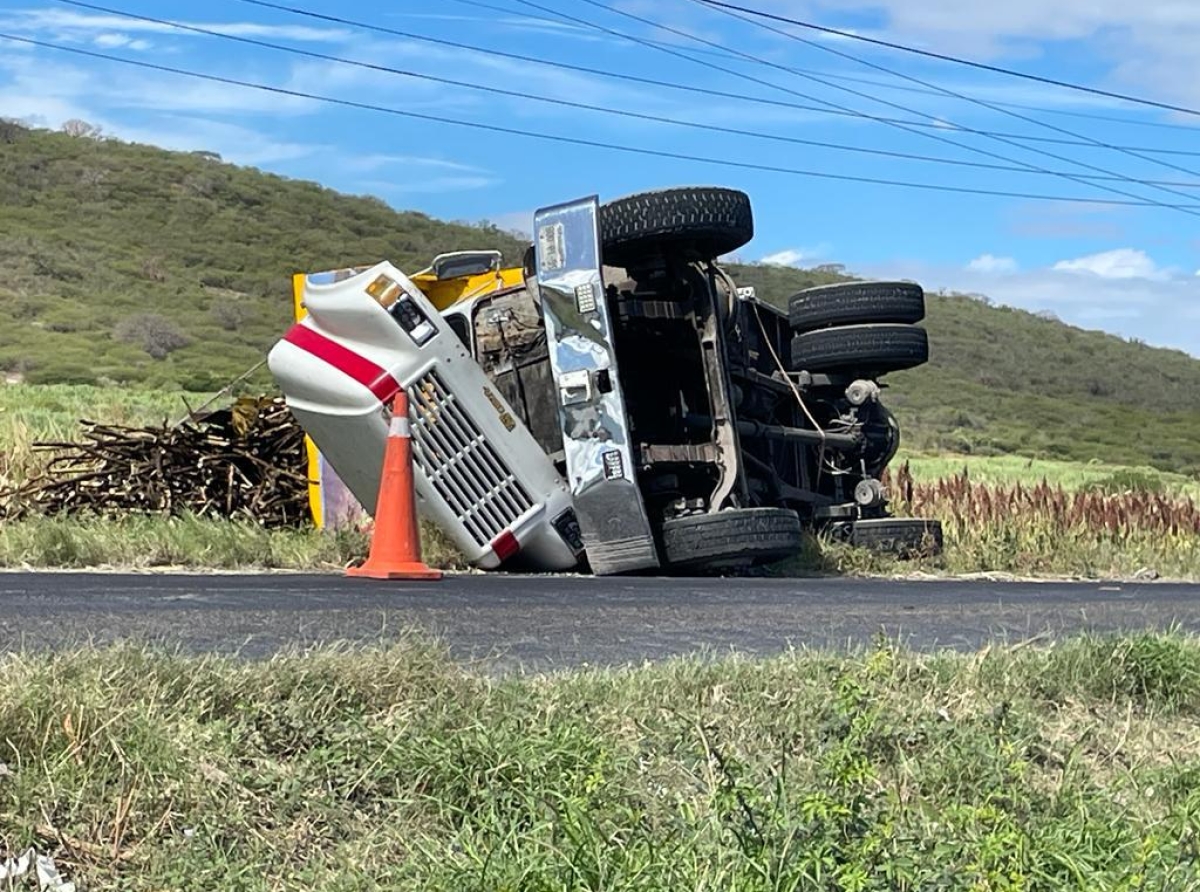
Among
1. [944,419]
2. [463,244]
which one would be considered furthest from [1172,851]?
[463,244]

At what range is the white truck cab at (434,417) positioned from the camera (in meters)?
9.72

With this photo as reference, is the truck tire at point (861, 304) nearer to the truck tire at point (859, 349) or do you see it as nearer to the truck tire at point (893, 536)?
the truck tire at point (859, 349)

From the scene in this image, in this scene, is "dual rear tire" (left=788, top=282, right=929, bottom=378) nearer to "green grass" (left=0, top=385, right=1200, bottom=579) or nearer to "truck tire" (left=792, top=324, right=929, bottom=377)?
"truck tire" (left=792, top=324, right=929, bottom=377)

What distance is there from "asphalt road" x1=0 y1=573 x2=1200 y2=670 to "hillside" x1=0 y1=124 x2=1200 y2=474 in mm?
27748

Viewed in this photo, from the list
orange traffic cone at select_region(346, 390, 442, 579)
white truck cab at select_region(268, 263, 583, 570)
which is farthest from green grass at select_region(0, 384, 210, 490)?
orange traffic cone at select_region(346, 390, 442, 579)

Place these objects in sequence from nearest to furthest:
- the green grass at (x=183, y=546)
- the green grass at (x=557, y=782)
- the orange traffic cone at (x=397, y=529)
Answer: the green grass at (x=557, y=782), the orange traffic cone at (x=397, y=529), the green grass at (x=183, y=546)

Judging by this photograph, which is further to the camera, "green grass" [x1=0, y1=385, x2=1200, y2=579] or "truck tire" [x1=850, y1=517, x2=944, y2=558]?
"truck tire" [x1=850, y1=517, x2=944, y2=558]

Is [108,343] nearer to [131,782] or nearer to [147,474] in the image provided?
[147,474]

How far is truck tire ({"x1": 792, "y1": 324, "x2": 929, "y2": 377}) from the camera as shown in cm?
1248

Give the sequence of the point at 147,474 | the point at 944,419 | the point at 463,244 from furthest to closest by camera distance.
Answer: the point at 463,244 < the point at 944,419 < the point at 147,474

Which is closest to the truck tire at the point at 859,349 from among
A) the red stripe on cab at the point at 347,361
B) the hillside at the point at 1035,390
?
the red stripe on cab at the point at 347,361

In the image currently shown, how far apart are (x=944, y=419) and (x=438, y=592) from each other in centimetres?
5297

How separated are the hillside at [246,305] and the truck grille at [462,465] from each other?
26138 mm

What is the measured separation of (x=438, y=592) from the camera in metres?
7.80
